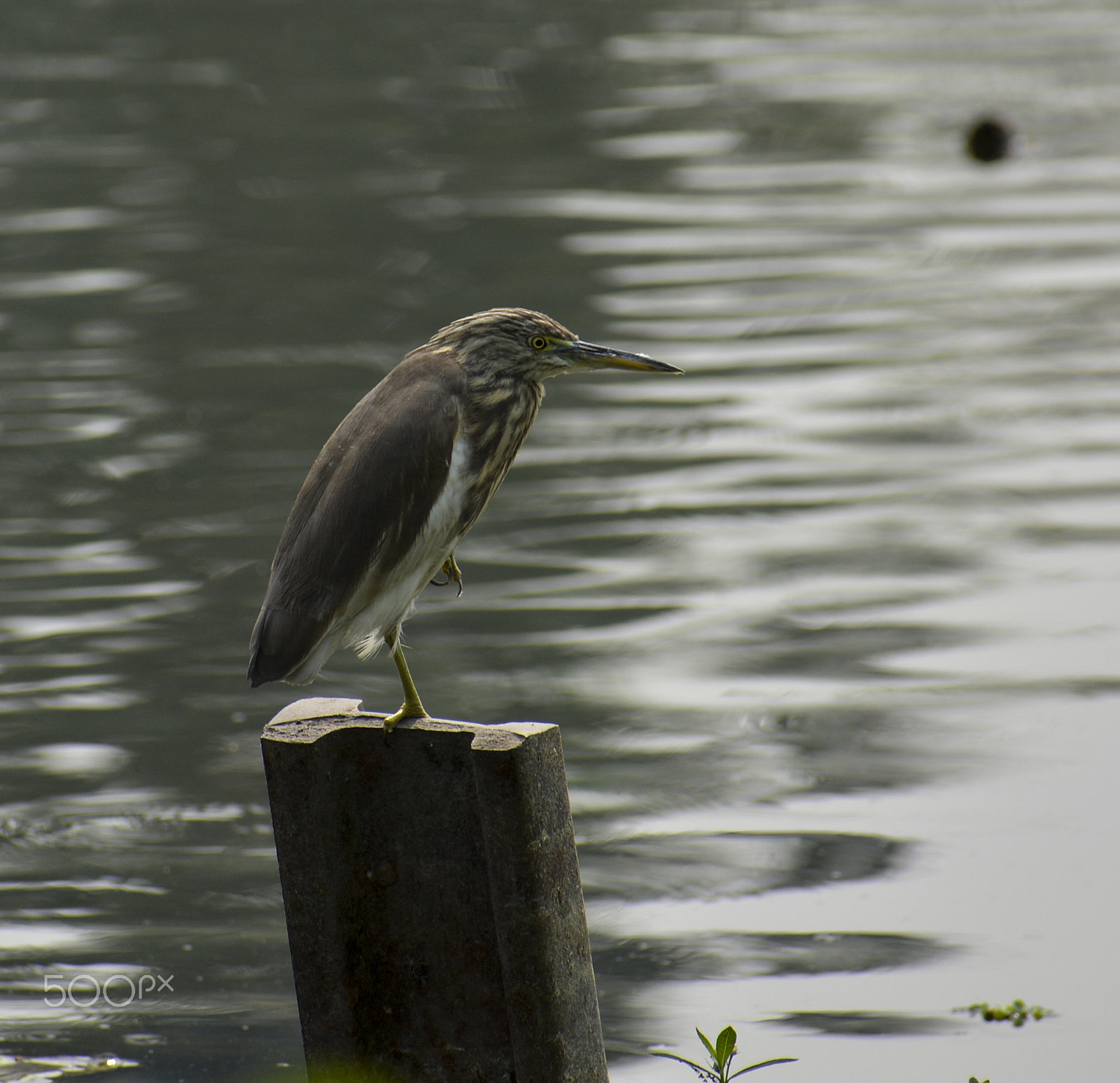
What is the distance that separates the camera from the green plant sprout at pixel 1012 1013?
468 cm

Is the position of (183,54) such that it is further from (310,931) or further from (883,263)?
(310,931)

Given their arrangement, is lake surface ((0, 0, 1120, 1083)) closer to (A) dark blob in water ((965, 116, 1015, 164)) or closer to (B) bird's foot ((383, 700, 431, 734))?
(A) dark blob in water ((965, 116, 1015, 164))

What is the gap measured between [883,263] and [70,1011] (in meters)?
9.04

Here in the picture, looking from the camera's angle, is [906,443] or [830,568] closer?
[830,568]

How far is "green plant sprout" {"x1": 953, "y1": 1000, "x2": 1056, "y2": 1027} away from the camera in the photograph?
4.68 m

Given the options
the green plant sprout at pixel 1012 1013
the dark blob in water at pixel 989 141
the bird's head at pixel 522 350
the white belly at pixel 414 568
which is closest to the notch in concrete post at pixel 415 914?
the white belly at pixel 414 568

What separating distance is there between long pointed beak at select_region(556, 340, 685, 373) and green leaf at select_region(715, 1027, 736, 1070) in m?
1.32

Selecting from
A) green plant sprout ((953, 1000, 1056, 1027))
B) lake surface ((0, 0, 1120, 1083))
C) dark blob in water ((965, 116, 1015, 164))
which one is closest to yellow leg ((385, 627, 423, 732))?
lake surface ((0, 0, 1120, 1083))

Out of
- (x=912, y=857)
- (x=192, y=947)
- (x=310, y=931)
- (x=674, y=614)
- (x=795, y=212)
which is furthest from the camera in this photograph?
(x=795, y=212)

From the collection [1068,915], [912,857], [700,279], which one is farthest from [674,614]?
[700,279]

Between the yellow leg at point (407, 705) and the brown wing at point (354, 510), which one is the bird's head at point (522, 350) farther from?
the yellow leg at point (407, 705)

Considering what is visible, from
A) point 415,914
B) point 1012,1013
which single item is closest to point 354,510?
point 415,914

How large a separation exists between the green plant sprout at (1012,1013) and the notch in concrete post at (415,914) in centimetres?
159

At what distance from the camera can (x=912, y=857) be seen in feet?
18.3
